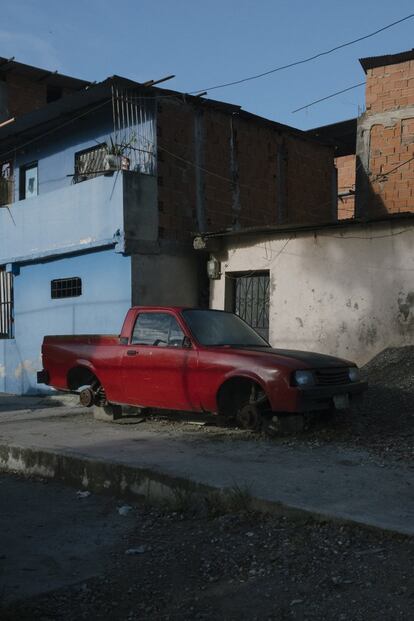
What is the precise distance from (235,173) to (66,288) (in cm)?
455

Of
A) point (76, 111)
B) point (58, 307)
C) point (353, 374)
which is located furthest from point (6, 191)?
point (353, 374)

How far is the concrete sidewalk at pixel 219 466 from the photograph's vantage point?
480 centimetres

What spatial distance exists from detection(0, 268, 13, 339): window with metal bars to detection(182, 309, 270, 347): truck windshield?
8.75 meters

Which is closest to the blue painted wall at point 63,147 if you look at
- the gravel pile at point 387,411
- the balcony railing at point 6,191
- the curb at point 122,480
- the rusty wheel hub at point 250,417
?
the balcony railing at point 6,191

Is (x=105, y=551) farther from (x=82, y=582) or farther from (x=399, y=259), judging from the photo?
(x=399, y=259)

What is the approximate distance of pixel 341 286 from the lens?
11.3 m

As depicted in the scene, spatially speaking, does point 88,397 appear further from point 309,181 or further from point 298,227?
point 309,181

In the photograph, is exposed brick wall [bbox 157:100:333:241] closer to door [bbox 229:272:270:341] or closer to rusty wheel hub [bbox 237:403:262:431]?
door [bbox 229:272:270:341]

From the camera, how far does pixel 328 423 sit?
7746mm

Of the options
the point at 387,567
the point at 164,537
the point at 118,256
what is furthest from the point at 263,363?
the point at 118,256

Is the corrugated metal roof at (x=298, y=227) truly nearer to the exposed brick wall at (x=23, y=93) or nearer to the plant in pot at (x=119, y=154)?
the plant in pot at (x=119, y=154)

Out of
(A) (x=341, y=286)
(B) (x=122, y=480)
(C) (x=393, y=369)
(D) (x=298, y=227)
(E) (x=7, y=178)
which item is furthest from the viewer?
(E) (x=7, y=178)

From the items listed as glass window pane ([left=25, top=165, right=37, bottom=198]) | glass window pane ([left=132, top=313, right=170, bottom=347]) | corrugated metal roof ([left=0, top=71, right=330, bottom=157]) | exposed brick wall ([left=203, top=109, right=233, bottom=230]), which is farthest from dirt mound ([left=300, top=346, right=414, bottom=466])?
glass window pane ([left=25, top=165, right=37, bottom=198])

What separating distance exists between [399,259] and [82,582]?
8.10 m
